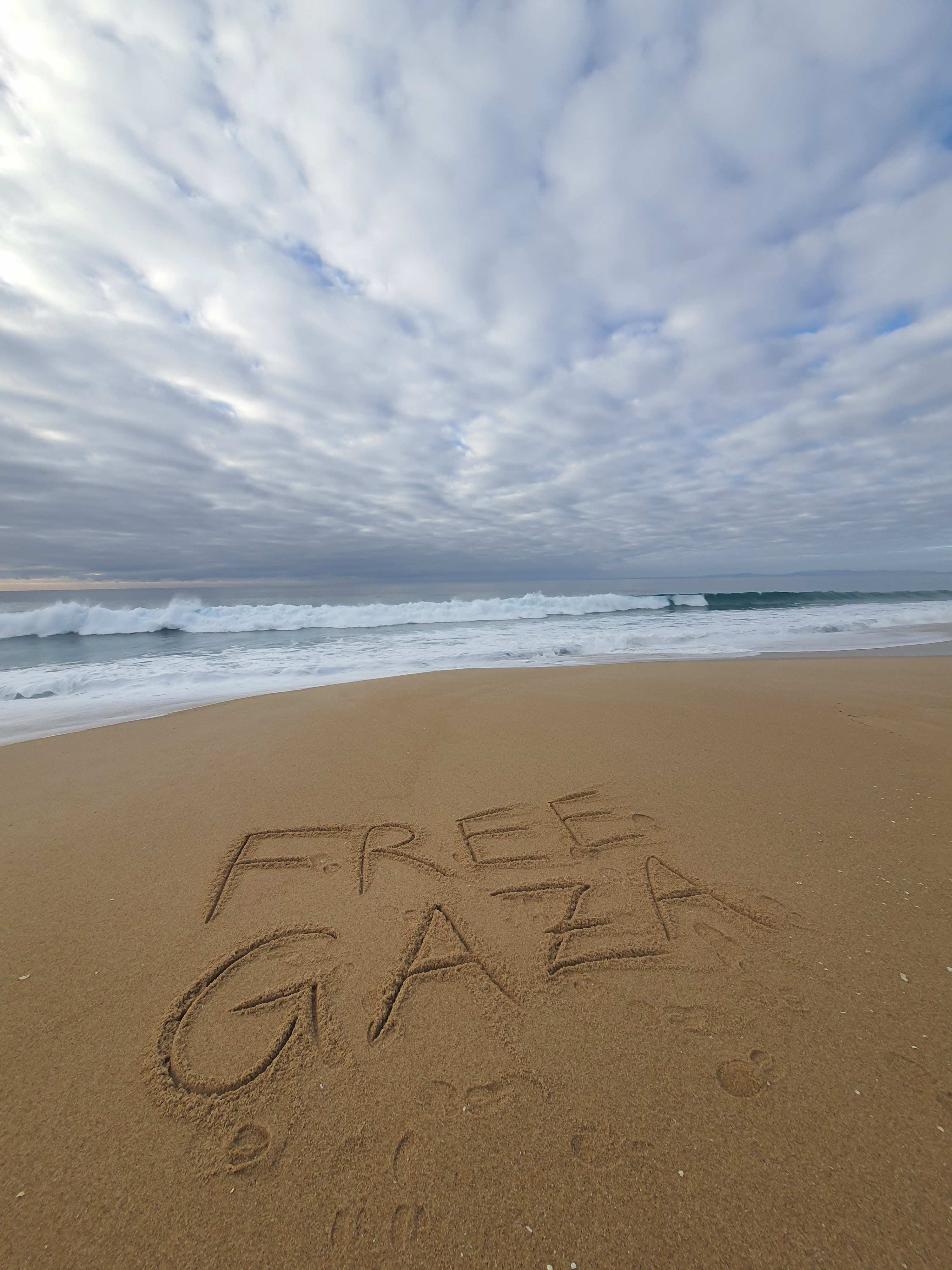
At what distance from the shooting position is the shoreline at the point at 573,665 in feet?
18.6

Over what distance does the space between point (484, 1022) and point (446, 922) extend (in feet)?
1.75

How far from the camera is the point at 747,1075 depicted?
1479 mm

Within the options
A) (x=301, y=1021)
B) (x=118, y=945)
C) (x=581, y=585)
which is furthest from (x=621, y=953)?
(x=581, y=585)

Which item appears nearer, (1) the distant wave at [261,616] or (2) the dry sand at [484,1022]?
(2) the dry sand at [484,1022]

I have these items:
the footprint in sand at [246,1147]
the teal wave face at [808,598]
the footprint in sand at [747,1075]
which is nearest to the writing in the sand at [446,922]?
the footprint in sand at [246,1147]

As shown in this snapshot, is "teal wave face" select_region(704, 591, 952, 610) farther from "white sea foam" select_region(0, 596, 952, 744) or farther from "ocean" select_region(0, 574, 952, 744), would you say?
"white sea foam" select_region(0, 596, 952, 744)

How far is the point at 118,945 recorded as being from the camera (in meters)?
2.10

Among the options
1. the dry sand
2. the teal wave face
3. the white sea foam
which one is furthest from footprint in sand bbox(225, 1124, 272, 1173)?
the teal wave face

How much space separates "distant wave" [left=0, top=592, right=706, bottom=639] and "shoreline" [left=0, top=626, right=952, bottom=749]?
41.8ft

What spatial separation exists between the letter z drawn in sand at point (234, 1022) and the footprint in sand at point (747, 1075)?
1295mm

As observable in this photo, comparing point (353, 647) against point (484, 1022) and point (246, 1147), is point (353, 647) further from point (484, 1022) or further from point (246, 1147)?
point (246, 1147)

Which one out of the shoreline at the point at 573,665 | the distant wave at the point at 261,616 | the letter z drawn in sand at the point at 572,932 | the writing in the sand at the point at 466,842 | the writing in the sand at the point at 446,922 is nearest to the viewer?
the writing in the sand at the point at 446,922

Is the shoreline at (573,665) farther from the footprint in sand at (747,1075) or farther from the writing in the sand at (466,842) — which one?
the footprint in sand at (747,1075)

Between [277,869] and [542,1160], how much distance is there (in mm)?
1845
